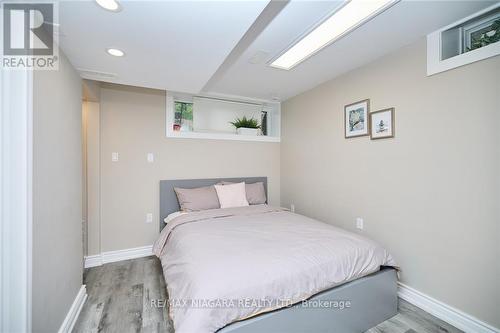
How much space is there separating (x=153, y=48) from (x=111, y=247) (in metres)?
2.47

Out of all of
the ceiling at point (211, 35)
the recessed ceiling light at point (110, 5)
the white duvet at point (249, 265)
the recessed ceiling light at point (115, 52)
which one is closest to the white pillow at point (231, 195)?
the white duvet at point (249, 265)

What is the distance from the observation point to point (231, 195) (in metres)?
3.03

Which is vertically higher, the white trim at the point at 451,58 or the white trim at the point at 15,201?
the white trim at the point at 451,58

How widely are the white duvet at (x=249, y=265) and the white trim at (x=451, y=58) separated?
1547mm

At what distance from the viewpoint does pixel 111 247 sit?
9.05 feet

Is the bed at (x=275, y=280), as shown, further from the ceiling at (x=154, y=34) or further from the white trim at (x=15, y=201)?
the ceiling at (x=154, y=34)

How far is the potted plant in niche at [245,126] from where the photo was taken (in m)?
3.53

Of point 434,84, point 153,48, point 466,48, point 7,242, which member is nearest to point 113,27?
point 153,48

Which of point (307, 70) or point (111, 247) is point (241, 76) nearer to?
point (307, 70)

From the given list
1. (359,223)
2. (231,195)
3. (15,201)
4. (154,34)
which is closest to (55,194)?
(15,201)

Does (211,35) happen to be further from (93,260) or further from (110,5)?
(93,260)

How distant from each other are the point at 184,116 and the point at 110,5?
2.12 meters

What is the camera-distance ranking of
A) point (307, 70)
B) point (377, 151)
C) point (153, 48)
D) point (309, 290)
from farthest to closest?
point (307, 70), point (377, 151), point (153, 48), point (309, 290)

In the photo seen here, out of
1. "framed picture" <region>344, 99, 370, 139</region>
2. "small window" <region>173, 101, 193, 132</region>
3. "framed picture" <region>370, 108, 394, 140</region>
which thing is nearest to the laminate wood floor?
"framed picture" <region>370, 108, 394, 140</region>
